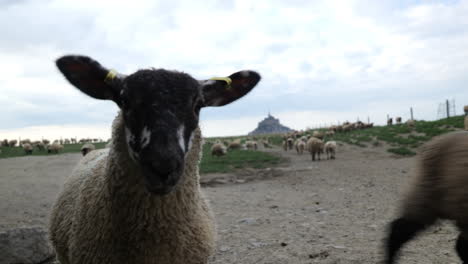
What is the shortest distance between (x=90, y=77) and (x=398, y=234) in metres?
3.29

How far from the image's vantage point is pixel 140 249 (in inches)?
110

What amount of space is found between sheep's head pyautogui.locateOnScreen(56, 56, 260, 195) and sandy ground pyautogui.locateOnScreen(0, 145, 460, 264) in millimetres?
2271

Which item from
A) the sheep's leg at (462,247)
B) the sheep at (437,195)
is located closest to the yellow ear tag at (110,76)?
the sheep at (437,195)

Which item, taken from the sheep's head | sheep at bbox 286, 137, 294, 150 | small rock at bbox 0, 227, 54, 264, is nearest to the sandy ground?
small rock at bbox 0, 227, 54, 264

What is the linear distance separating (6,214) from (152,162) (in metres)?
6.99

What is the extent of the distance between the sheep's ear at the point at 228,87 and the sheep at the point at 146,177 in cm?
1

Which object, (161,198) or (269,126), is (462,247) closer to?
(161,198)

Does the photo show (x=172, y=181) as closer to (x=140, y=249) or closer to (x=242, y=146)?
(x=140, y=249)

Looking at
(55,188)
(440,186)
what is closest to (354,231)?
(440,186)

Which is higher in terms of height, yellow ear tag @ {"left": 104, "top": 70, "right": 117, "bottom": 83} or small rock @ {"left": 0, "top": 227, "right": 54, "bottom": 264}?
yellow ear tag @ {"left": 104, "top": 70, "right": 117, "bottom": 83}

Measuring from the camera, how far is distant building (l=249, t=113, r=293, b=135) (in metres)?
120

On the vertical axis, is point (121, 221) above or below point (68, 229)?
above

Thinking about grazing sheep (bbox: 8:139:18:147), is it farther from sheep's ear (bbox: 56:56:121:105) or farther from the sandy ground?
sheep's ear (bbox: 56:56:121:105)

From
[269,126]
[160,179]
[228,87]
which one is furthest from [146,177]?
[269,126]
